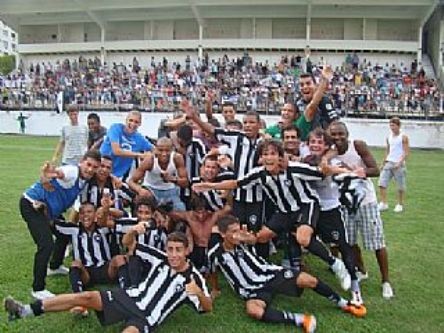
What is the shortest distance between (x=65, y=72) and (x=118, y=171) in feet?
111

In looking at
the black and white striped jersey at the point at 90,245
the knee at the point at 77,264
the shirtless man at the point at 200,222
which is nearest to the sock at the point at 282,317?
the shirtless man at the point at 200,222

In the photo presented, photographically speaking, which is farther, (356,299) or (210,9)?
(210,9)

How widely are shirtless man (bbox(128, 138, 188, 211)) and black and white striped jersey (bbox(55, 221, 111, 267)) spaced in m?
0.74

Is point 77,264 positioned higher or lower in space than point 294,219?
lower

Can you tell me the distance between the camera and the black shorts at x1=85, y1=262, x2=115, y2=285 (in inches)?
243

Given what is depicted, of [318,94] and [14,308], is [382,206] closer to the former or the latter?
[318,94]

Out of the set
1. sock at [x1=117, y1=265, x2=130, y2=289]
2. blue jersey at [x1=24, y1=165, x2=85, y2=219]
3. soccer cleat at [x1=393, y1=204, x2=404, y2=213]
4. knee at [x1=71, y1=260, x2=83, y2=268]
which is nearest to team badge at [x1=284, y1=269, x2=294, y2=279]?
sock at [x1=117, y1=265, x2=130, y2=289]

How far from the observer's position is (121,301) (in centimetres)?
501

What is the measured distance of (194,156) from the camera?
7344 millimetres

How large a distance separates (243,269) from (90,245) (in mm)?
1617

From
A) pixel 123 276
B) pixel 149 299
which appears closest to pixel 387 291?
pixel 149 299

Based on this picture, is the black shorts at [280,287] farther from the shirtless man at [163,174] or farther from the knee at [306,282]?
the shirtless man at [163,174]

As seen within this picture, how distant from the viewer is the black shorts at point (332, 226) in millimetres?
6070

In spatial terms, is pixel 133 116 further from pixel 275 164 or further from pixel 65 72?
pixel 65 72
